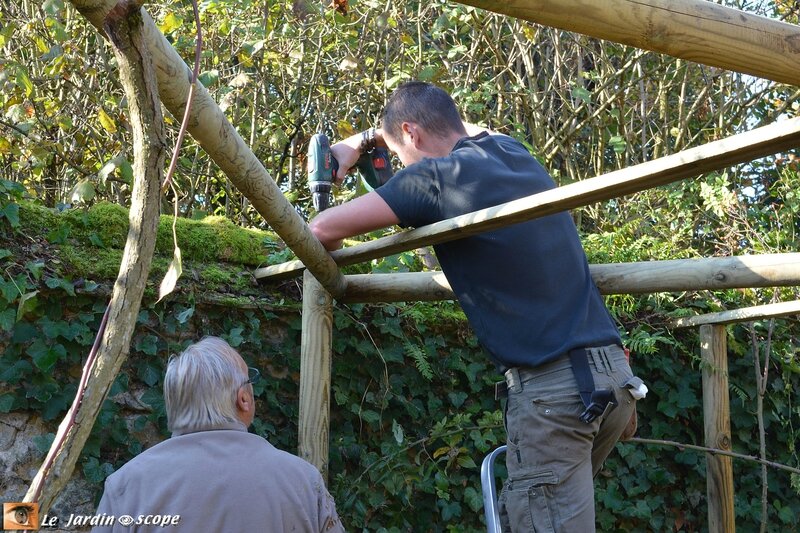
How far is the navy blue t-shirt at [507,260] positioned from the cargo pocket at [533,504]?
37 cm

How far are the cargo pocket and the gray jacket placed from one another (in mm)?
736

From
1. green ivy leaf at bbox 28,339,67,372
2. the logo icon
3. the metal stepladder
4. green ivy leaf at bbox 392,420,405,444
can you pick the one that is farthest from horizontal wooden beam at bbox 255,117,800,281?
the logo icon

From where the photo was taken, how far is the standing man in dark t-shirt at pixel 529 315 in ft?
8.96

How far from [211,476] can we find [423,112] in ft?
5.51

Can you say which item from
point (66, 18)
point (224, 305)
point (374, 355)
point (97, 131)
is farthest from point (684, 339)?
point (66, 18)

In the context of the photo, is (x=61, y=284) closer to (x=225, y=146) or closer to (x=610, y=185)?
(x=225, y=146)

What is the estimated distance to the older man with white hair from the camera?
2.07 meters

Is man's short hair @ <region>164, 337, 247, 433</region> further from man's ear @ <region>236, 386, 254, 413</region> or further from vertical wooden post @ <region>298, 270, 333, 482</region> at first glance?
vertical wooden post @ <region>298, 270, 333, 482</region>

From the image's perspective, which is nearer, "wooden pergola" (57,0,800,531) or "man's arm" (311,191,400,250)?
"wooden pergola" (57,0,800,531)

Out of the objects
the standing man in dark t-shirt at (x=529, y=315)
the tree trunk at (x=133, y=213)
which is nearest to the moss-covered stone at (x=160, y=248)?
the standing man in dark t-shirt at (x=529, y=315)

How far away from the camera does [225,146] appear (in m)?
2.65

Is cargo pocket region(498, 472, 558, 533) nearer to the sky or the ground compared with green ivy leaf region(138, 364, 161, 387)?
nearer to the ground

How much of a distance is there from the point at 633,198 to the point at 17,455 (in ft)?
17.2

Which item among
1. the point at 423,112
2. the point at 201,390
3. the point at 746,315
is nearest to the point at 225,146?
the point at 201,390
